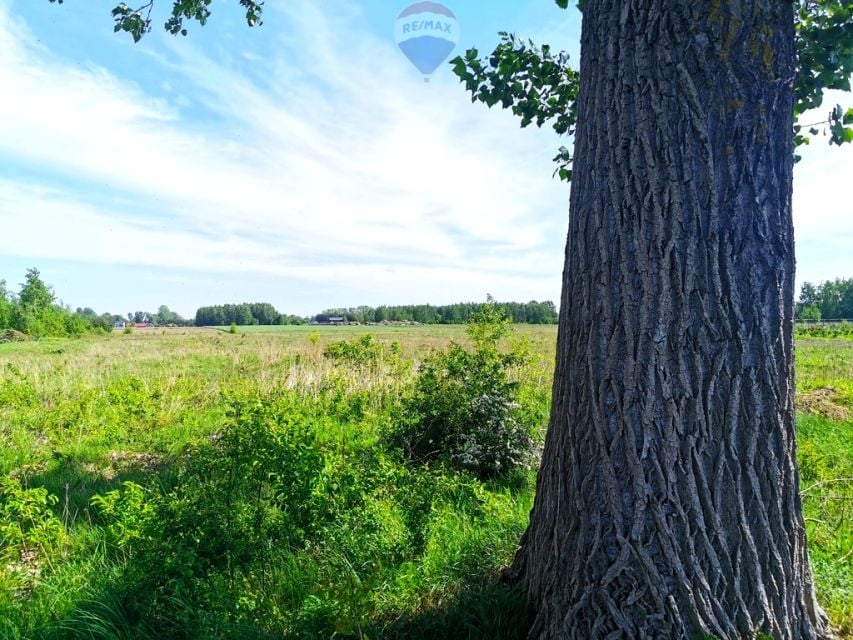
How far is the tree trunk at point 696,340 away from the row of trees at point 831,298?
86.2m

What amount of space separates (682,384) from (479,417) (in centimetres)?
363

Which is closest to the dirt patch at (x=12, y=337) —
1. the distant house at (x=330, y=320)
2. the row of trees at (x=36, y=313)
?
the row of trees at (x=36, y=313)

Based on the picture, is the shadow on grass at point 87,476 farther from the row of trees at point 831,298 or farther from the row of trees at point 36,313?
the row of trees at point 831,298

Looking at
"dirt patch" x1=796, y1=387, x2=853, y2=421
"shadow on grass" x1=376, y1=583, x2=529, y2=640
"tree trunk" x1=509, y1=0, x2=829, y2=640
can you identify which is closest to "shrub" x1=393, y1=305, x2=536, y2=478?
"shadow on grass" x1=376, y1=583, x2=529, y2=640

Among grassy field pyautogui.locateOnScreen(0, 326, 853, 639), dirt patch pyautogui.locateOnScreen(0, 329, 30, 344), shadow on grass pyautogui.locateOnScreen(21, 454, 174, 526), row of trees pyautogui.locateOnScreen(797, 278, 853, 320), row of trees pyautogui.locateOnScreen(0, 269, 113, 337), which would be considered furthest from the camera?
row of trees pyautogui.locateOnScreen(797, 278, 853, 320)

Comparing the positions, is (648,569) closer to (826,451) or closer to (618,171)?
(618,171)

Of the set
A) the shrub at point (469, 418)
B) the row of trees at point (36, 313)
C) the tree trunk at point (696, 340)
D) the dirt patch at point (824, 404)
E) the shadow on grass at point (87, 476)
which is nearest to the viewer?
the tree trunk at point (696, 340)

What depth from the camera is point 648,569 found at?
69.7 inches

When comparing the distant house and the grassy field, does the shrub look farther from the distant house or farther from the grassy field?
the distant house

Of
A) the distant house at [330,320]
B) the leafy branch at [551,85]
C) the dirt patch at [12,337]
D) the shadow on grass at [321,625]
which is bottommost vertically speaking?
the dirt patch at [12,337]

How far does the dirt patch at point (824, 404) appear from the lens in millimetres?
7580

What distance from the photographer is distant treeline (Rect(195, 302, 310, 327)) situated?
302 ft

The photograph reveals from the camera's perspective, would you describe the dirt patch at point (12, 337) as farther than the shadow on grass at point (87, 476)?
Yes

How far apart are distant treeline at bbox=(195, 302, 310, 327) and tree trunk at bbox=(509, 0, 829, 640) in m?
92.0
